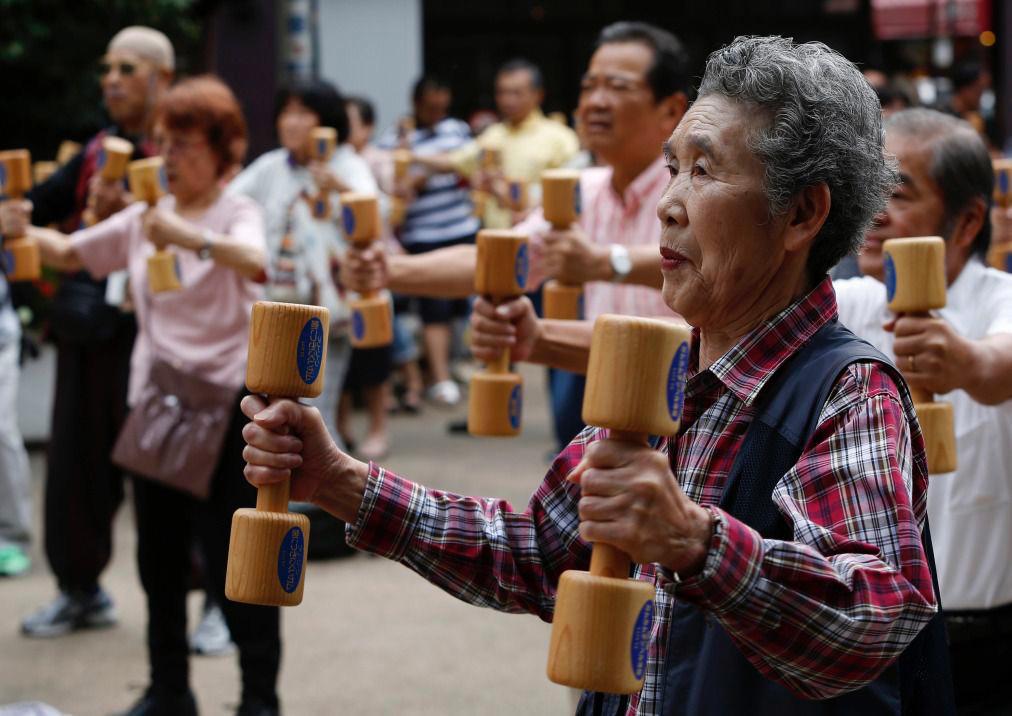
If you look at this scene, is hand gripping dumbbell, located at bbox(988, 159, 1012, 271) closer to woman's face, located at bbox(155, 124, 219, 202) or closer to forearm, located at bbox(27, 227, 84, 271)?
woman's face, located at bbox(155, 124, 219, 202)

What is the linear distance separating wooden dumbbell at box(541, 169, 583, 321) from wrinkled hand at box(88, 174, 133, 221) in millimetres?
1911

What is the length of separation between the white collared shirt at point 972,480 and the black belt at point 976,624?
15 mm

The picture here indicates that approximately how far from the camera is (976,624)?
2.89 metres

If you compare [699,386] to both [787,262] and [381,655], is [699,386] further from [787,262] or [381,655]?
[381,655]

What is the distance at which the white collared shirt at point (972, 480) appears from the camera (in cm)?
291

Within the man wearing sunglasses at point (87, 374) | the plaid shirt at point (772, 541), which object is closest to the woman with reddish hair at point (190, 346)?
the man wearing sunglasses at point (87, 374)

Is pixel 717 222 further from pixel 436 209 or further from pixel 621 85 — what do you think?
pixel 436 209

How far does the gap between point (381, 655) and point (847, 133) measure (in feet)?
12.4

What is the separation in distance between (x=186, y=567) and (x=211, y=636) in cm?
87

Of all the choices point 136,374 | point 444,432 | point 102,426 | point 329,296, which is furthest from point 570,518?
point 444,432

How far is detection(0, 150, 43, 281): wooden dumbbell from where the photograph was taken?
4.76 metres

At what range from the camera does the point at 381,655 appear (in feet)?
17.4

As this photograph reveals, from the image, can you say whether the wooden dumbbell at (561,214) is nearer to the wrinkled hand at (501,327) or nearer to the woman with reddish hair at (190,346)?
the wrinkled hand at (501,327)

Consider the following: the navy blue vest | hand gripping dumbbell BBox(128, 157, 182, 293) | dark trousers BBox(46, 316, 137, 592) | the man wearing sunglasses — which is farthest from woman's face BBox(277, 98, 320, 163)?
the navy blue vest
